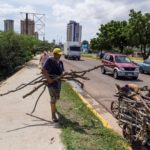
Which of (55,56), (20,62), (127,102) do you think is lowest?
(20,62)

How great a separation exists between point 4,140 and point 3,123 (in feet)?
6.06

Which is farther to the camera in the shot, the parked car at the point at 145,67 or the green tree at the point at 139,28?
the green tree at the point at 139,28

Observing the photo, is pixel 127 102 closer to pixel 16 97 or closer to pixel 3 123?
pixel 3 123

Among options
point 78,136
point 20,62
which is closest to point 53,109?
point 78,136

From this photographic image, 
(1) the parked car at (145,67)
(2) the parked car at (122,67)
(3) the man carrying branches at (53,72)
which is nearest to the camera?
(3) the man carrying branches at (53,72)

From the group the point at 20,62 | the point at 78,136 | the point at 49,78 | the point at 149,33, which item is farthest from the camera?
the point at 149,33

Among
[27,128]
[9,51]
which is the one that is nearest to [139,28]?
[9,51]

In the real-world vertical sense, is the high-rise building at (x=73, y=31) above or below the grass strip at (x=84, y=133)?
below

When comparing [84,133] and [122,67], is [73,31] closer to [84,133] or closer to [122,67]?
[122,67]

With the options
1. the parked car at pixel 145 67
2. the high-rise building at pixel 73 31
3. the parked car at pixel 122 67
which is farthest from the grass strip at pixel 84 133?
the high-rise building at pixel 73 31

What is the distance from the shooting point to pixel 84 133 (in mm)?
9344

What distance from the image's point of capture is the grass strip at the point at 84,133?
27.2 ft

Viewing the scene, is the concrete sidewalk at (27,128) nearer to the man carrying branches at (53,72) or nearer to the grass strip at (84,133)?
the grass strip at (84,133)

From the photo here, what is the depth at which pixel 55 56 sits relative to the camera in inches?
414
